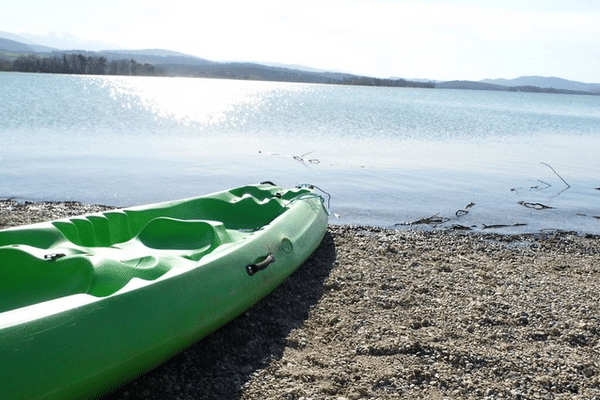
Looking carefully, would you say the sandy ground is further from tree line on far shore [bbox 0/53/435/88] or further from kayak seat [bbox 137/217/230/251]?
tree line on far shore [bbox 0/53/435/88]

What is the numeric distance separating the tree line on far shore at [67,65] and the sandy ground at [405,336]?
92678 mm

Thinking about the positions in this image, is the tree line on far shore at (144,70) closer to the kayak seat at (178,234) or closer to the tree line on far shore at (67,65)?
the tree line on far shore at (67,65)

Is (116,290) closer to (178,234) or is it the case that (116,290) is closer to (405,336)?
(178,234)

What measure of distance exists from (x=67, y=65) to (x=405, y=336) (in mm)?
Result: 97469

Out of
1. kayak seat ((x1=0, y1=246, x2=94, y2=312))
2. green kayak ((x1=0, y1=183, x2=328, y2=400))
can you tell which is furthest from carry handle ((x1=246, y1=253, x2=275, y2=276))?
kayak seat ((x1=0, y1=246, x2=94, y2=312))

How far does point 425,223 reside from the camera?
9562 millimetres

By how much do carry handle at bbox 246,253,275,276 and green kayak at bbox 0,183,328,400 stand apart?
1cm

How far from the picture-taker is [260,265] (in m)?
4.71

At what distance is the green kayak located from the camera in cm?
301

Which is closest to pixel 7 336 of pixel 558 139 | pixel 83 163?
pixel 83 163

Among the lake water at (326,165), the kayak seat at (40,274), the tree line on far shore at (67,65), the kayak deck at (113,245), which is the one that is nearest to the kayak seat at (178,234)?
the kayak deck at (113,245)

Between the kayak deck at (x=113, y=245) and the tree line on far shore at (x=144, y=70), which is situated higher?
the tree line on far shore at (x=144, y=70)

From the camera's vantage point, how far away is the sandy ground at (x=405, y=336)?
394 cm

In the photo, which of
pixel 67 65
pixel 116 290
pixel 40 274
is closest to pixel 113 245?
pixel 40 274
